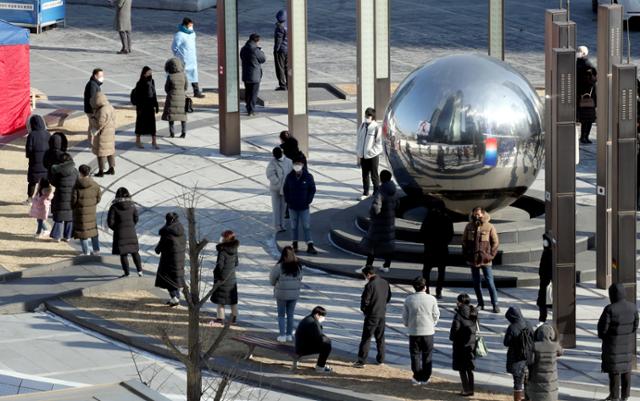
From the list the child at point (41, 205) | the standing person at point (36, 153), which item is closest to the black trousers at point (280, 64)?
the standing person at point (36, 153)

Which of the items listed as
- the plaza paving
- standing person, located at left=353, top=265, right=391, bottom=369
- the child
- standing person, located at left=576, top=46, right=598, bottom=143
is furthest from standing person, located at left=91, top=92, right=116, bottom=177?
standing person, located at left=353, top=265, right=391, bottom=369

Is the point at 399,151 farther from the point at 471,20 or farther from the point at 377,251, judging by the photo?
the point at 471,20

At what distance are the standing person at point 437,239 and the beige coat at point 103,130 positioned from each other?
22.7 ft

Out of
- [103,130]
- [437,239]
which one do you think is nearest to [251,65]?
[103,130]

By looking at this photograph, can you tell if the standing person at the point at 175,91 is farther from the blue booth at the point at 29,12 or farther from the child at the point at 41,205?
the blue booth at the point at 29,12

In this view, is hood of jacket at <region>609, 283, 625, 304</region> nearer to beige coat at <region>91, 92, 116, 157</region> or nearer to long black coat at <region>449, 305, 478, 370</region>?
long black coat at <region>449, 305, 478, 370</region>

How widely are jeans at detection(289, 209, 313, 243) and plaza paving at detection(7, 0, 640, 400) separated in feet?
1.96

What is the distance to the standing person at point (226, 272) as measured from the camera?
19.0 metres

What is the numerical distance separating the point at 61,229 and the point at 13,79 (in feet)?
21.5

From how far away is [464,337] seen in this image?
1706 cm

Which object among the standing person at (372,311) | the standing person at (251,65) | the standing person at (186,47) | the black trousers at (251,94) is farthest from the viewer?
the standing person at (186,47)

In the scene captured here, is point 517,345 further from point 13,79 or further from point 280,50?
point 280,50

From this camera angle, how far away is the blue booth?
36.7 metres

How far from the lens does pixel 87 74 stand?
33156mm
